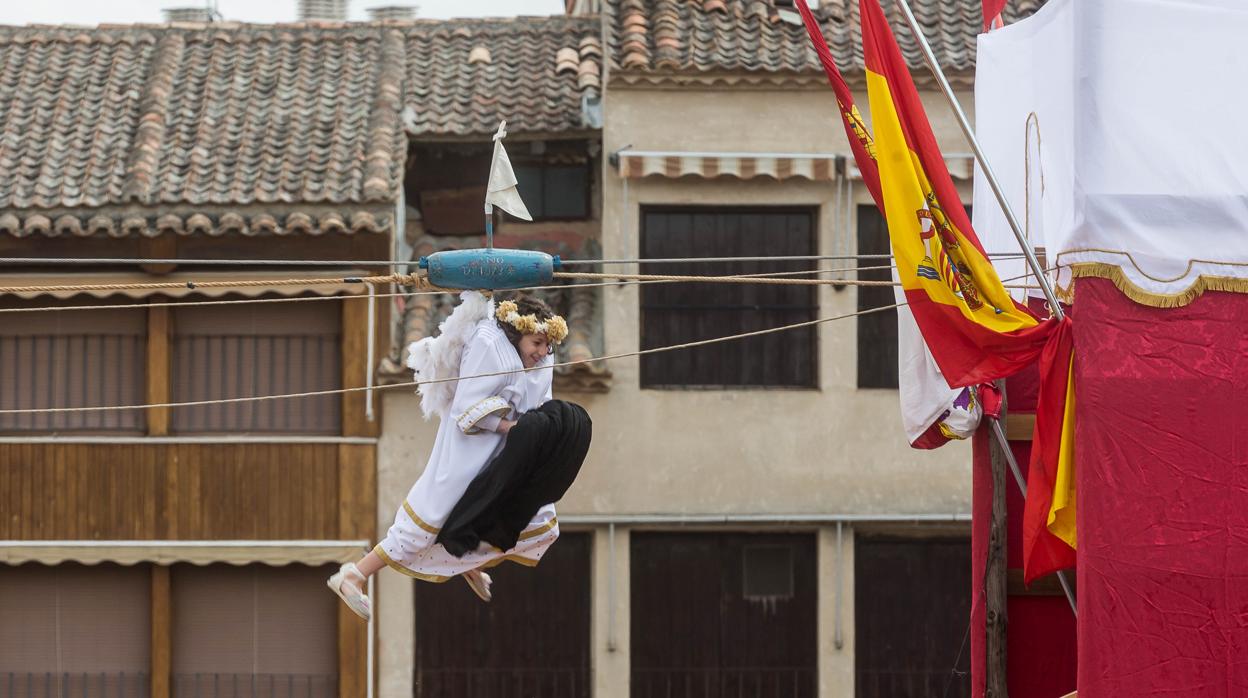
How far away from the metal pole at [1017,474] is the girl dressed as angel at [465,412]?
228 cm

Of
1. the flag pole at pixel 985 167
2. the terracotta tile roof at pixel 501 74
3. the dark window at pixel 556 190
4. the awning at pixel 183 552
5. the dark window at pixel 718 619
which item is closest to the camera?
the flag pole at pixel 985 167

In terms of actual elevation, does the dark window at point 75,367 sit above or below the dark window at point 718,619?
above

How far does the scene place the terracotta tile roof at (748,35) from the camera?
55.5 feet

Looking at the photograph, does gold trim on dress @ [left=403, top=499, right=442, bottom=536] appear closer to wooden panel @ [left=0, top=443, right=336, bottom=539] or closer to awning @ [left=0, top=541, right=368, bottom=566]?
awning @ [left=0, top=541, right=368, bottom=566]

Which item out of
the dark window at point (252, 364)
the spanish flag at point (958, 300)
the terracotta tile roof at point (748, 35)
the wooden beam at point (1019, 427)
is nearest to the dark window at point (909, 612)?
the terracotta tile roof at point (748, 35)

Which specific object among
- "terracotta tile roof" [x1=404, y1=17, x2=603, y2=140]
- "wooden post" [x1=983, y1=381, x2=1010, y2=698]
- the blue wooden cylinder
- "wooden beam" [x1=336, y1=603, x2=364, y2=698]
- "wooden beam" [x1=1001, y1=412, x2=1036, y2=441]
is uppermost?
"terracotta tile roof" [x1=404, y1=17, x2=603, y2=140]

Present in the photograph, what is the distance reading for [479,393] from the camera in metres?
8.32

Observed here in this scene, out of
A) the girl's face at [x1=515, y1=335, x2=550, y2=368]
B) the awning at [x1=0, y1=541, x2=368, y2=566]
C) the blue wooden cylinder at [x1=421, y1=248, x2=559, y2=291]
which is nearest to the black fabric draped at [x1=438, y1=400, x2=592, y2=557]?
the girl's face at [x1=515, y1=335, x2=550, y2=368]

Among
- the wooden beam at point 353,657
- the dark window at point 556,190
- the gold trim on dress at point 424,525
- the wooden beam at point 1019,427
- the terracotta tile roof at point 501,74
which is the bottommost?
the wooden beam at point 353,657

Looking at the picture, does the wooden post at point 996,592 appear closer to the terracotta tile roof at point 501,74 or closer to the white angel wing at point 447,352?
the white angel wing at point 447,352

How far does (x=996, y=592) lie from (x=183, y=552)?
9.15 metres

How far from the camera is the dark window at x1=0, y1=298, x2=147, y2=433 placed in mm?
17047

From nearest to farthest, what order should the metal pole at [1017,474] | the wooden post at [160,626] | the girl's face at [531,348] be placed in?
1. the girl's face at [531,348]
2. the metal pole at [1017,474]
3. the wooden post at [160,626]

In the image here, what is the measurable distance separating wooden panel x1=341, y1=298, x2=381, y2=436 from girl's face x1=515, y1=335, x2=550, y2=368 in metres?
8.35
